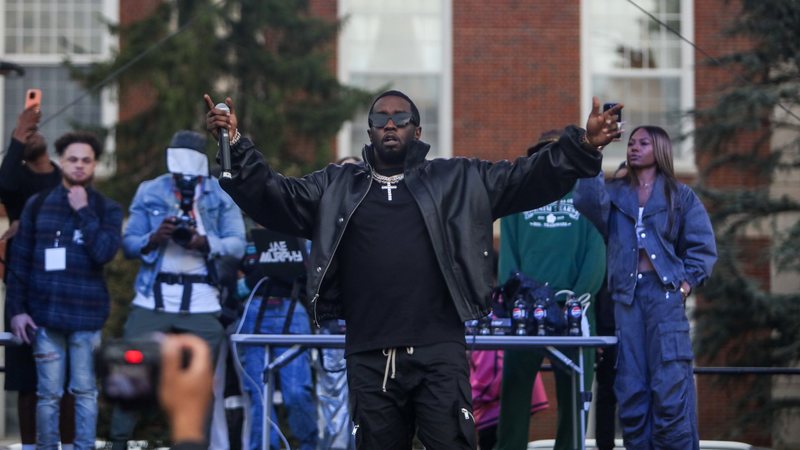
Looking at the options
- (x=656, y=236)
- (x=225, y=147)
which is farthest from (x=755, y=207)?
(x=225, y=147)

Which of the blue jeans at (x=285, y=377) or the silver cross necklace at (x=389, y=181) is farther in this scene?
the blue jeans at (x=285, y=377)

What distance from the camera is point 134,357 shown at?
3.39 meters

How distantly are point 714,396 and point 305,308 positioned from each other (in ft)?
38.2

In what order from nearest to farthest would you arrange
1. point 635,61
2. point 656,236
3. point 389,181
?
1. point 389,181
2. point 656,236
3. point 635,61

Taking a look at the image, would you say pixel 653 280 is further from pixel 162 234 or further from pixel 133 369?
pixel 133 369

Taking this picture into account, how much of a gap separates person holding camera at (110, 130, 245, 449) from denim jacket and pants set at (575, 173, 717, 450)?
95.9 inches

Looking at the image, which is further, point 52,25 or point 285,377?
point 52,25

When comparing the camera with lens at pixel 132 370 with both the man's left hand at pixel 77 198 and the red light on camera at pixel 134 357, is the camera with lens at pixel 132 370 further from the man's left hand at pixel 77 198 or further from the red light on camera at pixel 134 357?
the man's left hand at pixel 77 198

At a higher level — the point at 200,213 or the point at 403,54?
the point at 403,54

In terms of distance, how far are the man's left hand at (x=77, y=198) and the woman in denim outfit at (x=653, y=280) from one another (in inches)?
123

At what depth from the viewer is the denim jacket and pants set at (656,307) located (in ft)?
26.6

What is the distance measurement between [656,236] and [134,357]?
5.41 meters

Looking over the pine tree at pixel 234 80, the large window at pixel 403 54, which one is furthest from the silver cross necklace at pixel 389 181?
the large window at pixel 403 54

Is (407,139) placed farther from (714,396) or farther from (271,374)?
(714,396)
